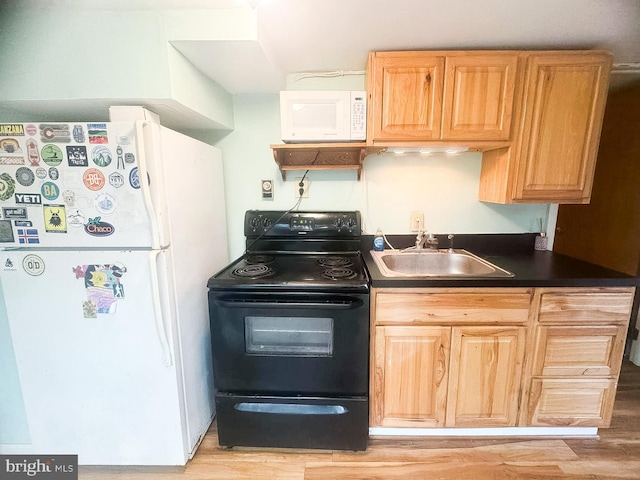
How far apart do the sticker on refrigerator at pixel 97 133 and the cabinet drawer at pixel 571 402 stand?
2.35 metres

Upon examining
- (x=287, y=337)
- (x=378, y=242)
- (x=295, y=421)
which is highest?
(x=378, y=242)

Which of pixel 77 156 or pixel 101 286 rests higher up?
pixel 77 156

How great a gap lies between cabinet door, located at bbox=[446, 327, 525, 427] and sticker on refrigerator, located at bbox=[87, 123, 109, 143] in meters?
1.84

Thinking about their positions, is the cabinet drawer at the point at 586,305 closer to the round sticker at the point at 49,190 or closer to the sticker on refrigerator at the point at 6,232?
the round sticker at the point at 49,190

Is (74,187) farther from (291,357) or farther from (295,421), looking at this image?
(295,421)

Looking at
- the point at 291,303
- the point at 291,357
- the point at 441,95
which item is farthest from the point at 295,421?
the point at 441,95

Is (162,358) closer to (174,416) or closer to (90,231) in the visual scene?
(174,416)

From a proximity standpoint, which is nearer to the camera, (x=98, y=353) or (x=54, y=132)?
(x=54, y=132)

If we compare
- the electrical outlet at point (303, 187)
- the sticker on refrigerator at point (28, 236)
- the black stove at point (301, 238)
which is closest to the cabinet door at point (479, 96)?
the black stove at point (301, 238)

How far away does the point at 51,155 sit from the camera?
1.13 metres

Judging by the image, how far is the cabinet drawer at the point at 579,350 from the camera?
56.9 inches

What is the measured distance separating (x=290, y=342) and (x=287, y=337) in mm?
31

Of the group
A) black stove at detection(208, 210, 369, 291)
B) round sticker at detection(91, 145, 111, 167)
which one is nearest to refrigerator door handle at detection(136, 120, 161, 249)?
round sticker at detection(91, 145, 111, 167)

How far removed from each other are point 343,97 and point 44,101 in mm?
1379
